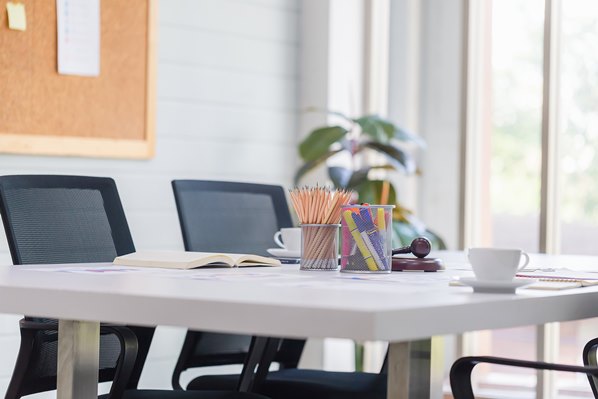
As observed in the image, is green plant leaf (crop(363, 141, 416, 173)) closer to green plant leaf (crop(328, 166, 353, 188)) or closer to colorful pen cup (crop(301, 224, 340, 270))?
green plant leaf (crop(328, 166, 353, 188))

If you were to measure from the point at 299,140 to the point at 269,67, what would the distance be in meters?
0.37

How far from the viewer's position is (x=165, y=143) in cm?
400

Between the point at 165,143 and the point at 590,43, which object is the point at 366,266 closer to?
the point at 165,143

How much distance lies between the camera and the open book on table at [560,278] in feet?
5.71

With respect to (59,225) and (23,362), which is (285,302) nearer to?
(23,362)

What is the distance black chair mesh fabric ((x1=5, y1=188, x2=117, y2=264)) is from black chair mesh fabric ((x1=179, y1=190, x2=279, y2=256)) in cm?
31

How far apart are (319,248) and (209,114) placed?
7.25 ft

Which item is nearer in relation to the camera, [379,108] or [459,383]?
[459,383]

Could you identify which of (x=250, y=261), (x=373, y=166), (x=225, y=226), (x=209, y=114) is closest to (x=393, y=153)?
(x=373, y=166)

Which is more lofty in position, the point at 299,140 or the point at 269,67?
the point at 269,67

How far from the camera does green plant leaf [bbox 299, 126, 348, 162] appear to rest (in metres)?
4.10

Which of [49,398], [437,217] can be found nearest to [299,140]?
[437,217]

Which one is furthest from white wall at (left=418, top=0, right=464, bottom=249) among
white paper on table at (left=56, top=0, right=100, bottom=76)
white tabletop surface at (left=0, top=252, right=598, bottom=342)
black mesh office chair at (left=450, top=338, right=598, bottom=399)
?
black mesh office chair at (left=450, top=338, right=598, bottom=399)

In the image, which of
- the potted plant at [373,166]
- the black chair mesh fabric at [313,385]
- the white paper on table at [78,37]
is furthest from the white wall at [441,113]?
the black chair mesh fabric at [313,385]
